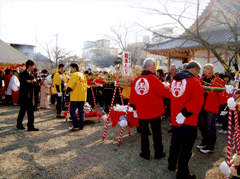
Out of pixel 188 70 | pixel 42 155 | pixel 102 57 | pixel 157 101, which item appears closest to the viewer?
pixel 188 70

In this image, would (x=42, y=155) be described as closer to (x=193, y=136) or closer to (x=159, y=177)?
(x=159, y=177)

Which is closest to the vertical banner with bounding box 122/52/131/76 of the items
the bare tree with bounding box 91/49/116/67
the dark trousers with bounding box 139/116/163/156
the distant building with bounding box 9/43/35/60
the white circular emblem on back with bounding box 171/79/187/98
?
the dark trousers with bounding box 139/116/163/156

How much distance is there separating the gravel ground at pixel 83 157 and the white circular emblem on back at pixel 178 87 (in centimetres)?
146

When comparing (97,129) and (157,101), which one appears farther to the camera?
(97,129)

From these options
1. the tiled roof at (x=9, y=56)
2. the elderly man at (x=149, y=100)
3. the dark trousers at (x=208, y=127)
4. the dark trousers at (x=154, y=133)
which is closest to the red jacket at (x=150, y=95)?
the elderly man at (x=149, y=100)

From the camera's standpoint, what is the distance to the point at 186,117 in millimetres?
2932

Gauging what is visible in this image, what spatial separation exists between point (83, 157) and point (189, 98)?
98.2 inches

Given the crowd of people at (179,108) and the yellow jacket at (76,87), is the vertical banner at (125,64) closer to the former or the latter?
the yellow jacket at (76,87)

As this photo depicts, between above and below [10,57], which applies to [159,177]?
below

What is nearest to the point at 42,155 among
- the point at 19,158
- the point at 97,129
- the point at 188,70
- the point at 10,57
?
the point at 19,158

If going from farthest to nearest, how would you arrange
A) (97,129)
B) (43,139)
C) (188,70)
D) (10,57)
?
1. (10,57)
2. (97,129)
3. (43,139)
4. (188,70)

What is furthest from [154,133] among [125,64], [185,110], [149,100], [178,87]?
[125,64]

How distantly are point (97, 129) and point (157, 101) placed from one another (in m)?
2.89

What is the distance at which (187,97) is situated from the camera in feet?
9.79
